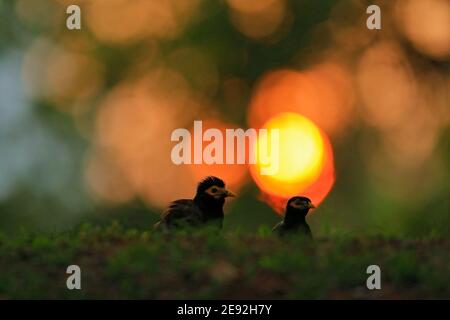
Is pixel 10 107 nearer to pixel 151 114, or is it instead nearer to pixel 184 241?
pixel 151 114

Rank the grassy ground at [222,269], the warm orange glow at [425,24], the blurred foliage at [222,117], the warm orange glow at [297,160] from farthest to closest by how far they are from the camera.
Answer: the warm orange glow at [425,24]
the blurred foliage at [222,117]
the warm orange glow at [297,160]
the grassy ground at [222,269]

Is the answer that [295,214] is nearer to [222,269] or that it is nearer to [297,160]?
[297,160]

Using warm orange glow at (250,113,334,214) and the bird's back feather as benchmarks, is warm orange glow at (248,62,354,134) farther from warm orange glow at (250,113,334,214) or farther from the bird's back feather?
the bird's back feather

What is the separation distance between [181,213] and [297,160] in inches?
61.7

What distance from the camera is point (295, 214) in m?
11.3

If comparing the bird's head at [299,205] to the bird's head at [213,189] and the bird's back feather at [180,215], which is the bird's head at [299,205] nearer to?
the bird's head at [213,189]

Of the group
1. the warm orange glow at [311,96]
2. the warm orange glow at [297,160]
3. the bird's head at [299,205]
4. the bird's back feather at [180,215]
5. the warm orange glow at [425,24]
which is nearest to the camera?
the bird's back feather at [180,215]

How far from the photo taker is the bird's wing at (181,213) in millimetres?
11156

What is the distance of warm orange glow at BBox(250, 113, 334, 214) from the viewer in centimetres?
1138

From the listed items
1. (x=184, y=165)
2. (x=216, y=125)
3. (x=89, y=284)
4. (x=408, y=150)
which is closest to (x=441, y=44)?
(x=408, y=150)

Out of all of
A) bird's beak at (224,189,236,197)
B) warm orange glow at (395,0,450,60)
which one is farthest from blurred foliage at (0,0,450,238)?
bird's beak at (224,189,236,197)

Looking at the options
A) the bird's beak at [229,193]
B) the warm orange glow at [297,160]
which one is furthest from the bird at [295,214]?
the bird's beak at [229,193]

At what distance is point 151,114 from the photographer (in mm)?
12391
